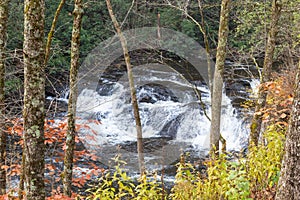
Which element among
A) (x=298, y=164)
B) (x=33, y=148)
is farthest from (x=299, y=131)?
(x=33, y=148)

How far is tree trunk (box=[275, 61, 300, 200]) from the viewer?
7.59 ft

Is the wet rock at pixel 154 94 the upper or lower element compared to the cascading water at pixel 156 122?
upper

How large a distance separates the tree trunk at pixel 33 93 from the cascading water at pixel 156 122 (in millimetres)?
6877

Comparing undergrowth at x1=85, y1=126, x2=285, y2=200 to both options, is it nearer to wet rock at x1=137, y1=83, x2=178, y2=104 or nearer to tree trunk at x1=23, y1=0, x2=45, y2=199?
tree trunk at x1=23, y1=0, x2=45, y2=199

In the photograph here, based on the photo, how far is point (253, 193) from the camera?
10.9 ft

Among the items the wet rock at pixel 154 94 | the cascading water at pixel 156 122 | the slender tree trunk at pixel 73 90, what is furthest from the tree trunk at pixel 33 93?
the wet rock at pixel 154 94

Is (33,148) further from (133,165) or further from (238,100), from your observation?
(238,100)

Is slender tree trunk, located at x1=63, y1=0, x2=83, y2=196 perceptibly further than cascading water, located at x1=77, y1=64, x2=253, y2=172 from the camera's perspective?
No

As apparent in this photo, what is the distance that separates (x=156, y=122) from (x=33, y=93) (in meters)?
9.93

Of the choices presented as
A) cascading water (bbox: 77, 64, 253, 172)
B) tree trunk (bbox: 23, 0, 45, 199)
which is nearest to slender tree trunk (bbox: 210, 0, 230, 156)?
tree trunk (bbox: 23, 0, 45, 199)

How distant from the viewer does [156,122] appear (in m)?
12.5

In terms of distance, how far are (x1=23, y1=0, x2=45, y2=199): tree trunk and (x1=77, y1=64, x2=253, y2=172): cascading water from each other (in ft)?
22.6

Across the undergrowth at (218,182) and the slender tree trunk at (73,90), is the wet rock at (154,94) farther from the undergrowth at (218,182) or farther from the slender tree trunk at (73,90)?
the undergrowth at (218,182)

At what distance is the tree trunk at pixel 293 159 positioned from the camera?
7.59 feet
